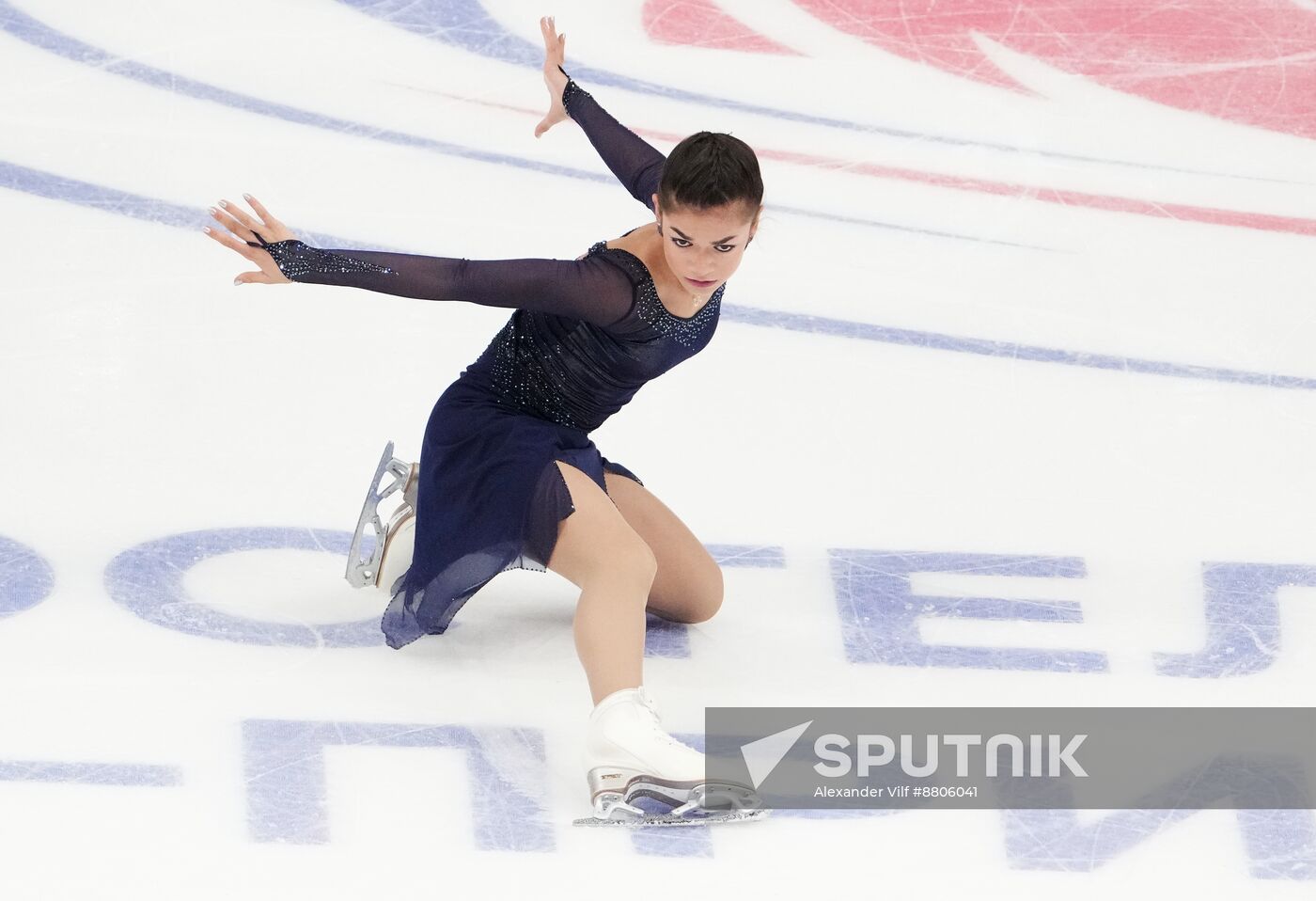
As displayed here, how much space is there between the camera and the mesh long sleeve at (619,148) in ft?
11.8

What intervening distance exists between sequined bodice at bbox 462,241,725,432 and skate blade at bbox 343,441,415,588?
259 millimetres

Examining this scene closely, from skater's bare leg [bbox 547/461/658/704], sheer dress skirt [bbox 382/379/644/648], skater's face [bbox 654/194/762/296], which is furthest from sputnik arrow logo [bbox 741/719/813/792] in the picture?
skater's face [bbox 654/194/762/296]

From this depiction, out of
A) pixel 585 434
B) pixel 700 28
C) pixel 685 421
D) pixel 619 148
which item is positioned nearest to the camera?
pixel 585 434

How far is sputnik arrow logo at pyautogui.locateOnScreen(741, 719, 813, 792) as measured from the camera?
321cm

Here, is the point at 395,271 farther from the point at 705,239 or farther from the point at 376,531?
the point at 376,531

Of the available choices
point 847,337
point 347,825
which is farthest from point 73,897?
point 847,337

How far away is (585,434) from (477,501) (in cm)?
27

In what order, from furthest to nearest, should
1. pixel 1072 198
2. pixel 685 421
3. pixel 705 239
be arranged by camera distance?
1. pixel 1072 198
2. pixel 685 421
3. pixel 705 239

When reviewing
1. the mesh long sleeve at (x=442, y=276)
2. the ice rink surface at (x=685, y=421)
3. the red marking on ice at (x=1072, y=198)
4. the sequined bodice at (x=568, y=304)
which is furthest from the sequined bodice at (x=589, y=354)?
the red marking on ice at (x=1072, y=198)

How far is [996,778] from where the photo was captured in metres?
3.22

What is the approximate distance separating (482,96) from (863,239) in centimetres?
118

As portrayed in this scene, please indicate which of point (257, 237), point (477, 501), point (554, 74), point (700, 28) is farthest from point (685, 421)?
point (700, 28)

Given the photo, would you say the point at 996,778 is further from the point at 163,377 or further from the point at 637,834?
the point at 163,377

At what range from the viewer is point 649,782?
301cm
